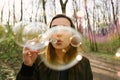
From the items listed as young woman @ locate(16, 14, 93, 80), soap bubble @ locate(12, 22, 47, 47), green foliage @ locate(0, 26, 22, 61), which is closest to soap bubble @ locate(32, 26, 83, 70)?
young woman @ locate(16, 14, 93, 80)

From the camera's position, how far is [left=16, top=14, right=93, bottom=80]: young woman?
1.04 meters

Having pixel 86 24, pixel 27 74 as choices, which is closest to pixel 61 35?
pixel 27 74

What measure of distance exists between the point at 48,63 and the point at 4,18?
3.79 feet

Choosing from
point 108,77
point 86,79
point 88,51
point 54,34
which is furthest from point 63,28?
point 108,77

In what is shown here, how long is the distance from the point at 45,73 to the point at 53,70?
0.04 meters

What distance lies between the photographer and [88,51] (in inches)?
83.3

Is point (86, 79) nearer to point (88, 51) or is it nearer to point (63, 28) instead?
point (63, 28)

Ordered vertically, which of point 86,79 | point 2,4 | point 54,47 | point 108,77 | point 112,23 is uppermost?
point 2,4

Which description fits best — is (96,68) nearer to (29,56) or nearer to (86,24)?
(86,24)

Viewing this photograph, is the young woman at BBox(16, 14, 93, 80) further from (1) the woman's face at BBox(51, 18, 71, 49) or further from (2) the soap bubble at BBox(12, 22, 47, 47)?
(2) the soap bubble at BBox(12, 22, 47, 47)

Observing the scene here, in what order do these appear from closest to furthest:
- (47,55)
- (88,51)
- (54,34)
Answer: (47,55)
(54,34)
(88,51)

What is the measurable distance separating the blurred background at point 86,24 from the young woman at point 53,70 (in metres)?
1.02

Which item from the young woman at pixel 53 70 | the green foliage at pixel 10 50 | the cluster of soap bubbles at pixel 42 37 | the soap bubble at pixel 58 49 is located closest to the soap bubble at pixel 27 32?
the cluster of soap bubbles at pixel 42 37

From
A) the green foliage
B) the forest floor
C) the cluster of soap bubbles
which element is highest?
the cluster of soap bubbles
